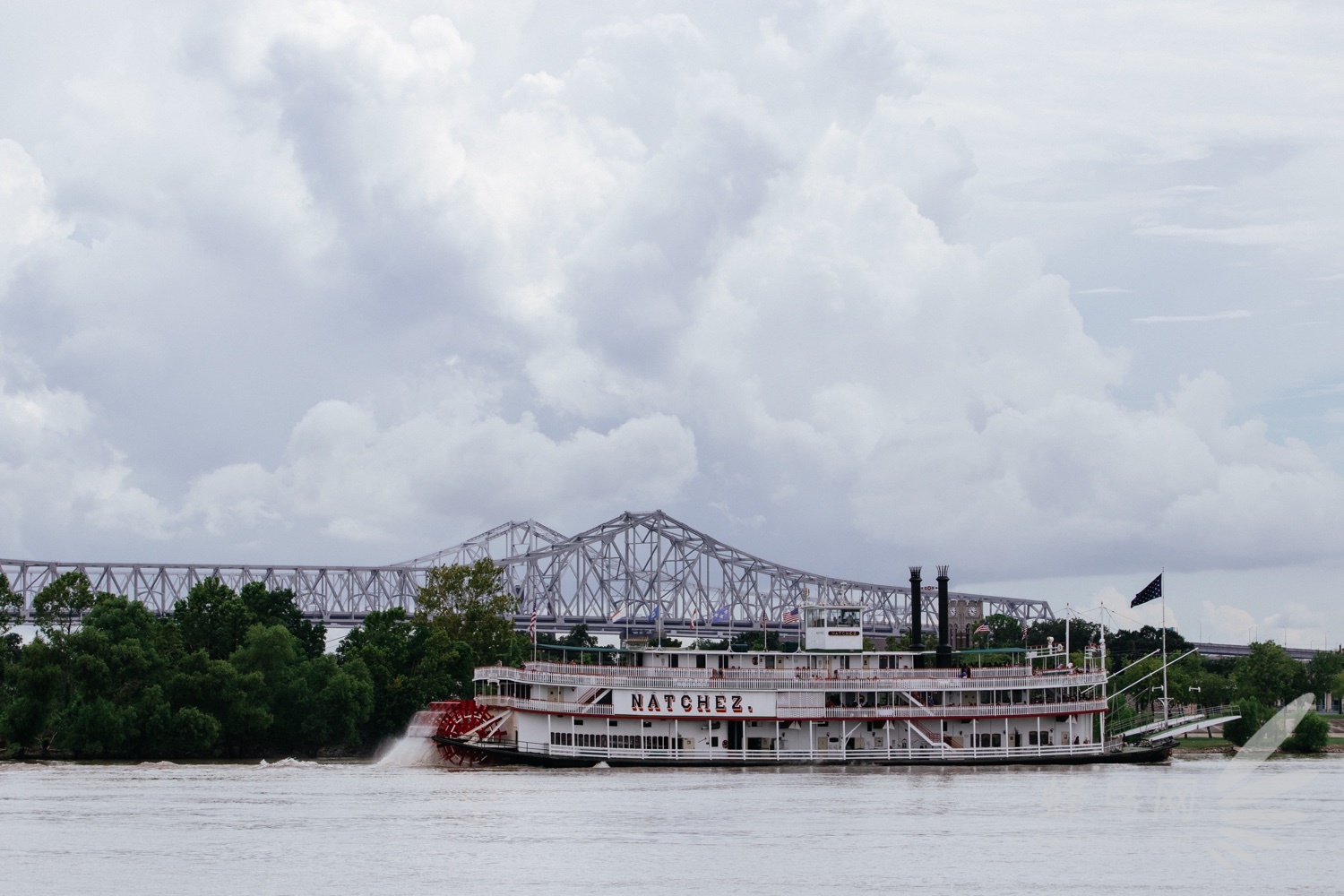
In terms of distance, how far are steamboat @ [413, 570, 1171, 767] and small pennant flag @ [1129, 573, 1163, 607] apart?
5017 mm

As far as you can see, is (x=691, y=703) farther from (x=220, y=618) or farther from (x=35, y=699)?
(x=220, y=618)

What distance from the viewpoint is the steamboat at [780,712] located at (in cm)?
7669

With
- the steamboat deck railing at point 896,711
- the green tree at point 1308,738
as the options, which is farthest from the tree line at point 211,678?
the green tree at point 1308,738

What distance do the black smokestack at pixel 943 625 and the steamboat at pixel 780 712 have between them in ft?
6.61

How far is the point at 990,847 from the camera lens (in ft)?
154

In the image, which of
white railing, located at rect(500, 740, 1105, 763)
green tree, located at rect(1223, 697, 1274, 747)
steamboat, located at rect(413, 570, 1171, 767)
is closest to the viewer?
white railing, located at rect(500, 740, 1105, 763)

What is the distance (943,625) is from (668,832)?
120 ft

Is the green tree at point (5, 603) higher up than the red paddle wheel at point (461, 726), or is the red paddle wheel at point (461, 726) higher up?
the green tree at point (5, 603)

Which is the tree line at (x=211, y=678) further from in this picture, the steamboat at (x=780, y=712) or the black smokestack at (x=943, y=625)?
the black smokestack at (x=943, y=625)

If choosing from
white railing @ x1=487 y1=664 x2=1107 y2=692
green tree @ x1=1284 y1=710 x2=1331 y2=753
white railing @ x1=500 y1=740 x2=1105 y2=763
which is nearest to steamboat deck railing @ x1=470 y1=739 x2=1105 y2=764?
white railing @ x1=500 y1=740 x2=1105 y2=763

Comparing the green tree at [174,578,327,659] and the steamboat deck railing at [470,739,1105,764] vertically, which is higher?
the green tree at [174,578,327,659]

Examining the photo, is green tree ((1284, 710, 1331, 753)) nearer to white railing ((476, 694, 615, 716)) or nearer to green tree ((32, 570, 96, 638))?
white railing ((476, 694, 615, 716))

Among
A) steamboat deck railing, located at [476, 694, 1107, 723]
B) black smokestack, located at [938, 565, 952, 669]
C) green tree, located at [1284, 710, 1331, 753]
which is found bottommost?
green tree, located at [1284, 710, 1331, 753]

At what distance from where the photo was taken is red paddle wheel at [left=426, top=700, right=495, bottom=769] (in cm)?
7744
